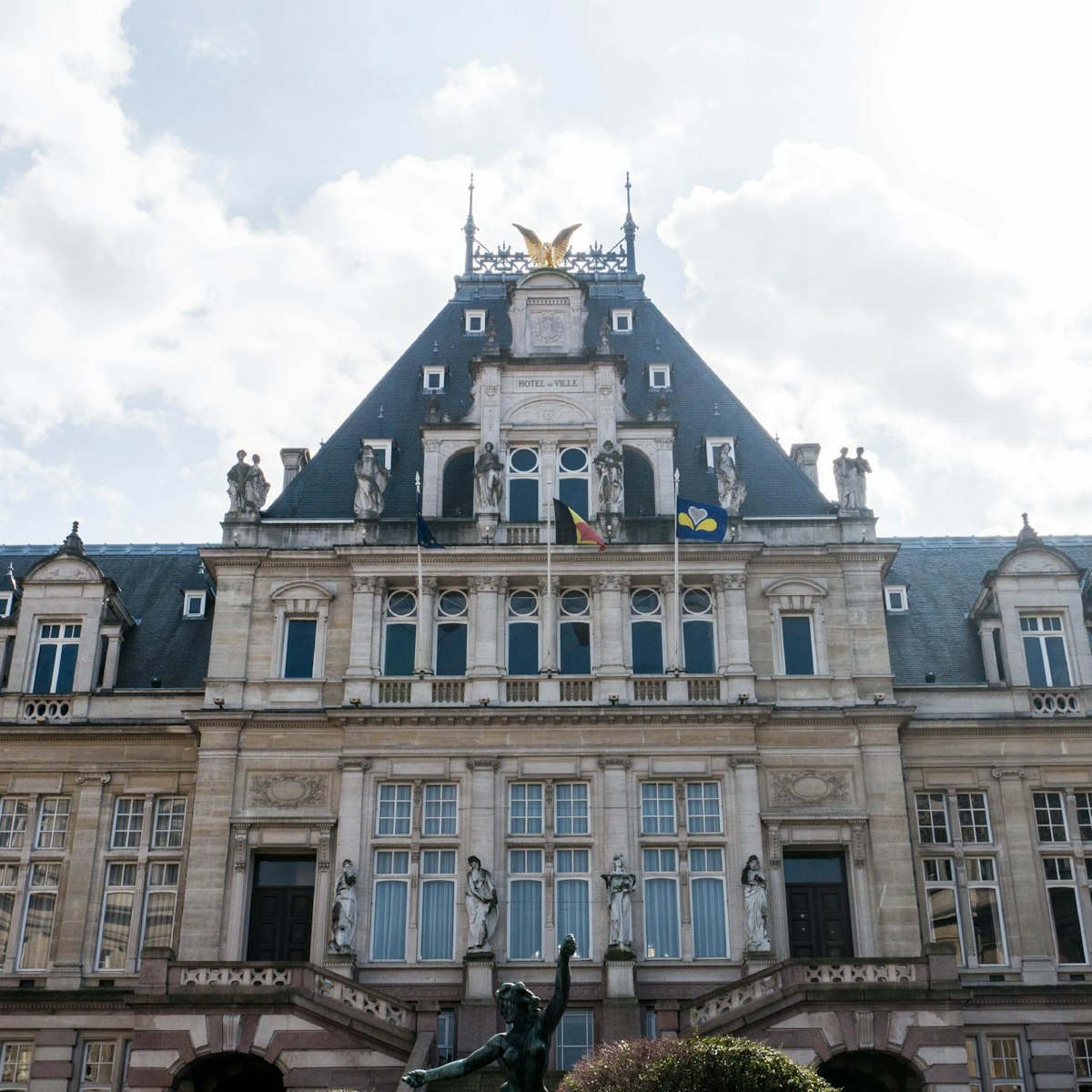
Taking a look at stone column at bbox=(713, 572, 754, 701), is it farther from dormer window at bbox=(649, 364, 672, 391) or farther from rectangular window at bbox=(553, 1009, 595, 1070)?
rectangular window at bbox=(553, 1009, 595, 1070)

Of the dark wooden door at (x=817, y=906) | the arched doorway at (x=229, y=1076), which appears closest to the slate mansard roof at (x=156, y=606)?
the arched doorway at (x=229, y=1076)

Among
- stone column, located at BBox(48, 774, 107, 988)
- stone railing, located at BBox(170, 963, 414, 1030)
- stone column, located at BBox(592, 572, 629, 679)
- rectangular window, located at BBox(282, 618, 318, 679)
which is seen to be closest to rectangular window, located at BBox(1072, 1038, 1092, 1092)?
stone column, located at BBox(592, 572, 629, 679)

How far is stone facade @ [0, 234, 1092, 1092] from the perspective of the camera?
35.9 metres

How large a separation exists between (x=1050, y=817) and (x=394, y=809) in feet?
58.7

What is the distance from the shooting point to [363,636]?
3884 cm

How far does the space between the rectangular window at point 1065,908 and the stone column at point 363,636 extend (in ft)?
62.0

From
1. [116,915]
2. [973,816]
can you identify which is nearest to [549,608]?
[973,816]

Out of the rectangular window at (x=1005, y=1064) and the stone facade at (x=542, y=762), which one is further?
the rectangular window at (x=1005, y=1064)

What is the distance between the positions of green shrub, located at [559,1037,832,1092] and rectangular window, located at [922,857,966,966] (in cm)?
1503

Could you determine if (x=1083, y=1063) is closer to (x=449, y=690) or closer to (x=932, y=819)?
(x=932, y=819)

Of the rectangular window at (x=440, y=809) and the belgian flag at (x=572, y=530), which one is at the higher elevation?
the belgian flag at (x=572, y=530)

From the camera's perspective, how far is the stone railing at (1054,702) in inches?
1591

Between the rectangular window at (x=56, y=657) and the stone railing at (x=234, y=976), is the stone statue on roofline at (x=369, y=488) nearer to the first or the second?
the rectangular window at (x=56, y=657)

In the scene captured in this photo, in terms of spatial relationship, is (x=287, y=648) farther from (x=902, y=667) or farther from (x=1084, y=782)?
(x=1084, y=782)
